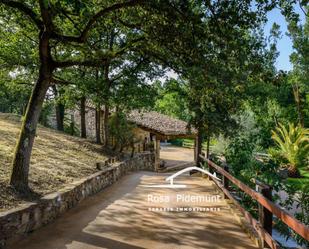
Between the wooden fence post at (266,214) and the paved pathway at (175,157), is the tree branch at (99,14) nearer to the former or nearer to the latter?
the wooden fence post at (266,214)

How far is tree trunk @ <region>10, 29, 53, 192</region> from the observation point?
6484 millimetres

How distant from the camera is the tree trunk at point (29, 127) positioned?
21.3 feet

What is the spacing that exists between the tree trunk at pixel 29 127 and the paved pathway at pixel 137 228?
1.08 metres

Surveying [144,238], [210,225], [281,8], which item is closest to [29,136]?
[144,238]

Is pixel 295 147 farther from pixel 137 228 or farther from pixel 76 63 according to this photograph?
pixel 137 228

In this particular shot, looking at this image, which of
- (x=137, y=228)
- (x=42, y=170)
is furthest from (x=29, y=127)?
(x=137, y=228)

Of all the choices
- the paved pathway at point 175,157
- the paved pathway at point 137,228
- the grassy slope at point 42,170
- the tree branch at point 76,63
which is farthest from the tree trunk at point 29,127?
the paved pathway at point 175,157

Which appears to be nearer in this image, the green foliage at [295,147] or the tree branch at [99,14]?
the tree branch at [99,14]

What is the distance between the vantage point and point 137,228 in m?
5.93

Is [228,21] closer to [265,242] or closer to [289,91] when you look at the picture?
[265,242]

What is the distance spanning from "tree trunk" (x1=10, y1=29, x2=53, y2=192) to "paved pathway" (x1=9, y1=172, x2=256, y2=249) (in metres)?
1.08

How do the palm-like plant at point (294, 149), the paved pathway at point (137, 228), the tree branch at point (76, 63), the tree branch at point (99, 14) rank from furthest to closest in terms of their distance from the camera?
the palm-like plant at point (294, 149) → the tree branch at point (76, 63) → the tree branch at point (99, 14) → the paved pathway at point (137, 228)

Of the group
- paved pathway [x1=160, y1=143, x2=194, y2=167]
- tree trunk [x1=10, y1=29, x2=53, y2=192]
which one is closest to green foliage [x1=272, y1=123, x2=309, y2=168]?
paved pathway [x1=160, y1=143, x2=194, y2=167]

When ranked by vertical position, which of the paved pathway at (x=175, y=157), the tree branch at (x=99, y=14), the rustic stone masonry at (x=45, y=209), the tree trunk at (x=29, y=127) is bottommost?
the paved pathway at (x=175, y=157)
